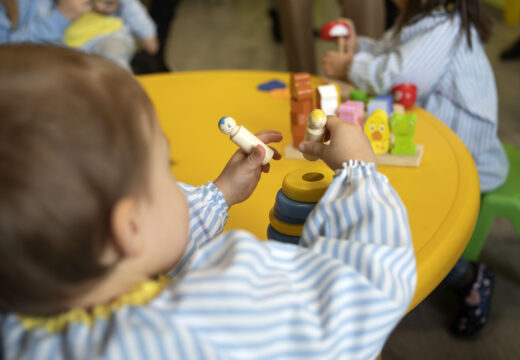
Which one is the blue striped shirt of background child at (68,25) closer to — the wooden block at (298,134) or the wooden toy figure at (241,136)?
the wooden block at (298,134)

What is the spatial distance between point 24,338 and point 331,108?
0.53 meters

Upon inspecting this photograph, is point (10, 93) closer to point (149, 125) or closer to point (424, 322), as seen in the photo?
point (149, 125)

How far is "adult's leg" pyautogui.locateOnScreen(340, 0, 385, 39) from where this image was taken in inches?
61.0

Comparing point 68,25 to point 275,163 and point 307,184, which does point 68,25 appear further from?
point 307,184

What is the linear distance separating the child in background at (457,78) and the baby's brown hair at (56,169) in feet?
2.43

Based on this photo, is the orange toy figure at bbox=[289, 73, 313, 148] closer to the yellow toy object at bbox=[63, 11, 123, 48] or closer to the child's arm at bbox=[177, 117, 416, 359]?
the child's arm at bbox=[177, 117, 416, 359]

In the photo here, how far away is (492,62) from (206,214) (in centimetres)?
222

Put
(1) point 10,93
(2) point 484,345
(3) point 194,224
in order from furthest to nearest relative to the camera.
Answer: (2) point 484,345 → (3) point 194,224 → (1) point 10,93

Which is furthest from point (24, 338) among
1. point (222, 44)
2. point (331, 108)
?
point (222, 44)

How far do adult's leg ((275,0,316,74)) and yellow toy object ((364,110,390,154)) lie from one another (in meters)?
1.10

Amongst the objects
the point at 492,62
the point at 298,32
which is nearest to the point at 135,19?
the point at 298,32

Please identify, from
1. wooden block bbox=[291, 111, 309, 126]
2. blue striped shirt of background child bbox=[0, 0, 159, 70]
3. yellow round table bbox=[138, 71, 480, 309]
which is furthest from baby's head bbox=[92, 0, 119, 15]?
wooden block bbox=[291, 111, 309, 126]

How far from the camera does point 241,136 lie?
20.6 inches

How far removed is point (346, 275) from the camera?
38 cm
